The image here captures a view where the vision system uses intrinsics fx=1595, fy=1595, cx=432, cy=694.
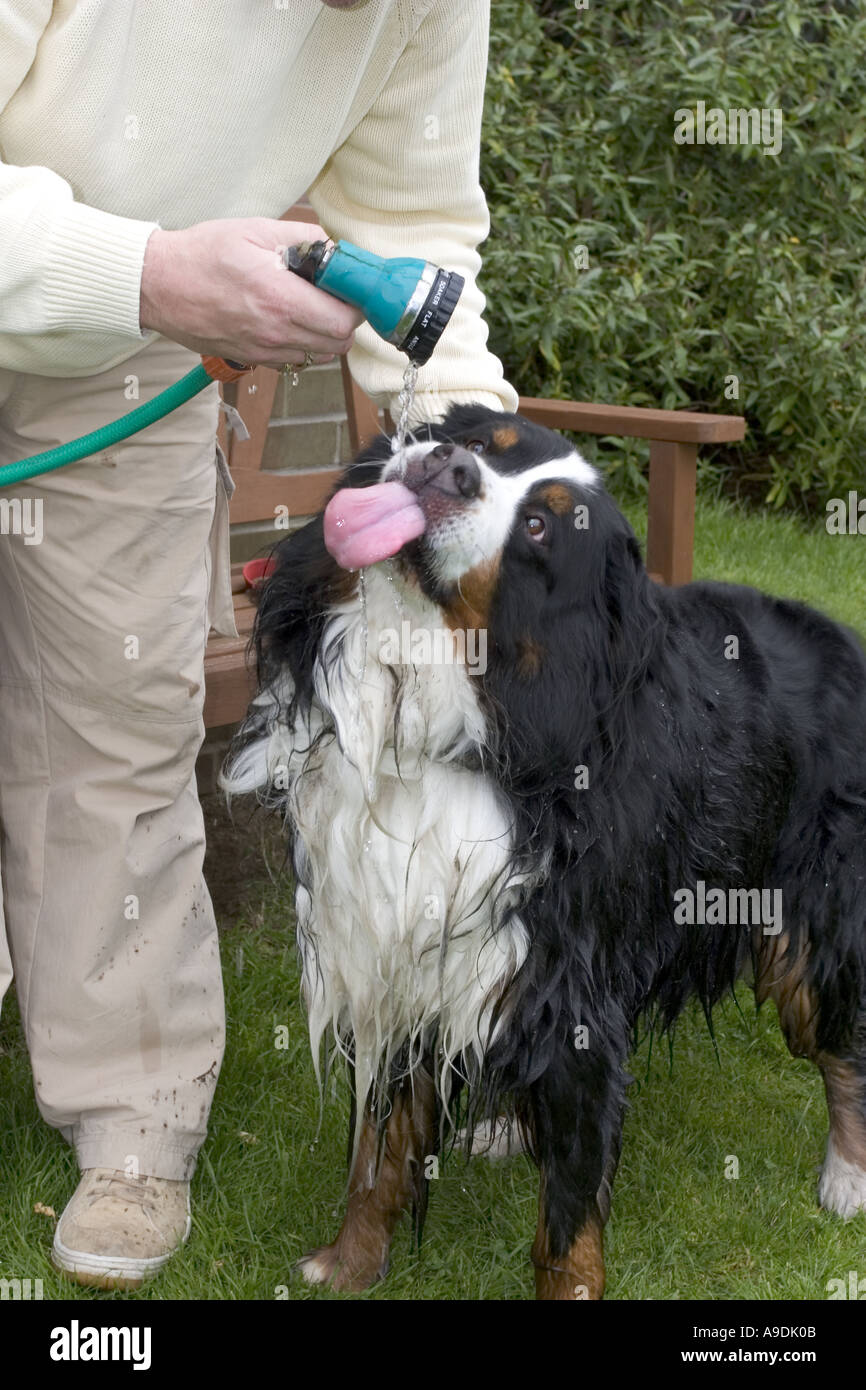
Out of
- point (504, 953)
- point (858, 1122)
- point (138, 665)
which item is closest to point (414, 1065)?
point (504, 953)

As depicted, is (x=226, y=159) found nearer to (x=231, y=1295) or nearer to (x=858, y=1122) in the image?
(x=231, y=1295)

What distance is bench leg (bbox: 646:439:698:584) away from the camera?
3.93 m

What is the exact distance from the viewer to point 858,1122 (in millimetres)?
2959

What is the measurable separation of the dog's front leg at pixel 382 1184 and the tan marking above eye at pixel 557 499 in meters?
1.00

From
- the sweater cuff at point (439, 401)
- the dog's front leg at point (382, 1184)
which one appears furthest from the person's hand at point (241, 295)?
the dog's front leg at point (382, 1184)

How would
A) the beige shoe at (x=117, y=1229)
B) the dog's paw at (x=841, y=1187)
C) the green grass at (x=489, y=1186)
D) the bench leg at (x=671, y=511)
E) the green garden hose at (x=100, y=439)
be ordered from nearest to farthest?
the green garden hose at (x=100, y=439), the beige shoe at (x=117, y=1229), the green grass at (x=489, y=1186), the dog's paw at (x=841, y=1187), the bench leg at (x=671, y=511)

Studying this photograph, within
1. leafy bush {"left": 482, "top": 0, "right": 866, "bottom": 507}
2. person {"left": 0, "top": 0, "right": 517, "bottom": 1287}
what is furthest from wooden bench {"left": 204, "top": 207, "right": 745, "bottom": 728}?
leafy bush {"left": 482, "top": 0, "right": 866, "bottom": 507}

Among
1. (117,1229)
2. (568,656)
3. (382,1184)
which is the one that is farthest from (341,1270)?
(568,656)

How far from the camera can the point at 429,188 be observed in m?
2.55

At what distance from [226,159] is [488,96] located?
4.49 m

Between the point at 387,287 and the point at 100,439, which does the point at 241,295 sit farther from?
the point at 100,439

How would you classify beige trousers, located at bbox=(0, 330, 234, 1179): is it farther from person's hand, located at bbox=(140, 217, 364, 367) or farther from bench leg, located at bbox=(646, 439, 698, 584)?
bench leg, located at bbox=(646, 439, 698, 584)

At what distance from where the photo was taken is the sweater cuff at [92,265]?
1.96 m

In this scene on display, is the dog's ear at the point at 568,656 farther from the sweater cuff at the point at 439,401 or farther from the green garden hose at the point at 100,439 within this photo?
the green garden hose at the point at 100,439
